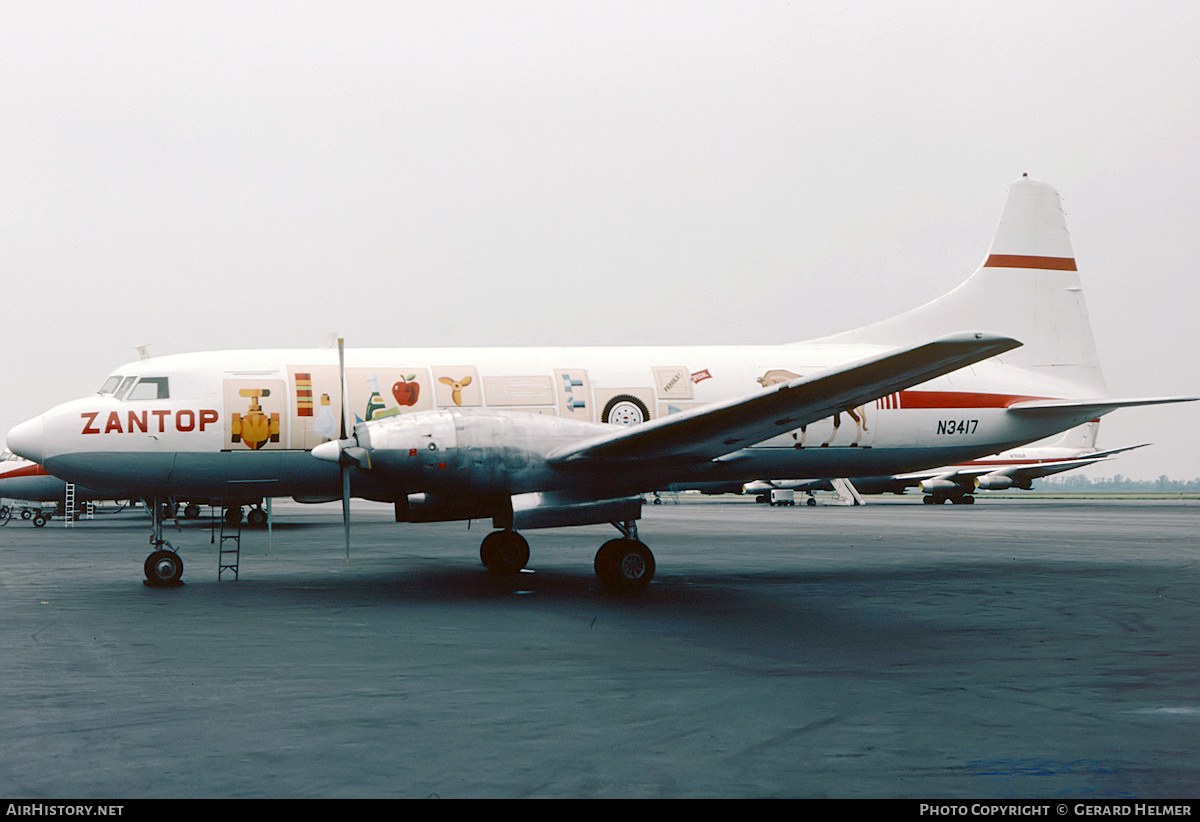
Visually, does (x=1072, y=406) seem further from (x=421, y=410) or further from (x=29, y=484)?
(x=29, y=484)

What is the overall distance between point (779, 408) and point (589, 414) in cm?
487

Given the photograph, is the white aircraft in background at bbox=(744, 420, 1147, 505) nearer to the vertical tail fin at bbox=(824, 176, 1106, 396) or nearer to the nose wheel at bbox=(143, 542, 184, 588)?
the vertical tail fin at bbox=(824, 176, 1106, 396)

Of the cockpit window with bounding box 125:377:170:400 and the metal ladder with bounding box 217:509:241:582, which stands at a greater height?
Result: the cockpit window with bounding box 125:377:170:400

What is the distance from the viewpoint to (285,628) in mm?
11430

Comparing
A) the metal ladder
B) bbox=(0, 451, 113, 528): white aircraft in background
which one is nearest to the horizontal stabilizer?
the metal ladder

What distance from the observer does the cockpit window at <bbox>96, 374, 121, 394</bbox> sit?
653 inches

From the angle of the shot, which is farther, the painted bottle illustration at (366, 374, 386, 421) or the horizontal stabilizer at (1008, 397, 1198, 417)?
the horizontal stabilizer at (1008, 397, 1198, 417)

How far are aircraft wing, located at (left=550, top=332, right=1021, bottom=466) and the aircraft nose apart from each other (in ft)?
26.8

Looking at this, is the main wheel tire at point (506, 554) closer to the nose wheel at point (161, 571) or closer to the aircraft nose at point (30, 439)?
the nose wheel at point (161, 571)

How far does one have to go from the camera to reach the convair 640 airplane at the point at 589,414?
45.2 feet

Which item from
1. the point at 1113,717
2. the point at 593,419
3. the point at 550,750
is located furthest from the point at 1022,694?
the point at 593,419

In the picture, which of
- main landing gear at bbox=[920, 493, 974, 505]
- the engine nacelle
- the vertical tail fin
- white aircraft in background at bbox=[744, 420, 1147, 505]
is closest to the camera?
the engine nacelle

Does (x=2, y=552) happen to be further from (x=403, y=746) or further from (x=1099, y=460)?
(x=1099, y=460)

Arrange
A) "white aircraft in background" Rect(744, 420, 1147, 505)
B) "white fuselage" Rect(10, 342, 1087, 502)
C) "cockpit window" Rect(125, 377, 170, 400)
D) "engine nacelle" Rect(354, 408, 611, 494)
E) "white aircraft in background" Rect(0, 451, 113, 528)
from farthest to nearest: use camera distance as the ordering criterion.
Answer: "white aircraft in background" Rect(744, 420, 1147, 505) < "white aircraft in background" Rect(0, 451, 113, 528) < "cockpit window" Rect(125, 377, 170, 400) < "white fuselage" Rect(10, 342, 1087, 502) < "engine nacelle" Rect(354, 408, 611, 494)
